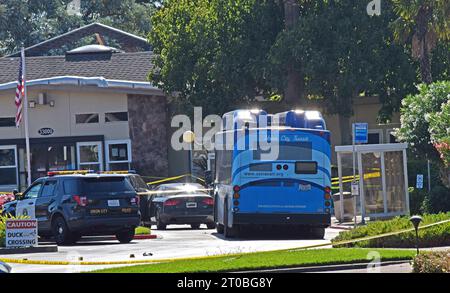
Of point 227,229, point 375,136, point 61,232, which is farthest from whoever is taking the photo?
point 375,136

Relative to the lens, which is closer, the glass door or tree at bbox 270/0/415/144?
tree at bbox 270/0/415/144

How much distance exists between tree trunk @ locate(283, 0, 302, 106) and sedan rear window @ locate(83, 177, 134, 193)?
1620cm

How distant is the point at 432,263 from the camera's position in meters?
16.0

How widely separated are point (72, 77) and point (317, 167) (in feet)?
69.6

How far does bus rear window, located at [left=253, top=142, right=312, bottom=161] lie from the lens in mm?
27031

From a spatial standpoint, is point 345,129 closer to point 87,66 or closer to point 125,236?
point 87,66

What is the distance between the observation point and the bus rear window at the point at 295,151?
27.0 meters

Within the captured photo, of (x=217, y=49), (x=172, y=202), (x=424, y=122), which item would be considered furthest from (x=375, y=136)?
(x=172, y=202)

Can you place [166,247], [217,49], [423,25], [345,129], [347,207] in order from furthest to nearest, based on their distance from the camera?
1. [345,129]
2. [217,49]
3. [423,25]
4. [347,207]
5. [166,247]

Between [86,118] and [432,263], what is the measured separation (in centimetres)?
3358

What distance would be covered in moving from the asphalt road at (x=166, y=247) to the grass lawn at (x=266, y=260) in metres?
1.59

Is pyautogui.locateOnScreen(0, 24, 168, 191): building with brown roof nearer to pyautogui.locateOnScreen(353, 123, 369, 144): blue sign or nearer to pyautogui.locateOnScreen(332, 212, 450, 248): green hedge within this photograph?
pyautogui.locateOnScreen(353, 123, 369, 144): blue sign

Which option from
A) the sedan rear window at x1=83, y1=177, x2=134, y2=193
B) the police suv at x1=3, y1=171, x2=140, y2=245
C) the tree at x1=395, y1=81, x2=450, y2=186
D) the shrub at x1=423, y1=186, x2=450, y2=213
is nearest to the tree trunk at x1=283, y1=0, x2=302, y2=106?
the tree at x1=395, y1=81, x2=450, y2=186
